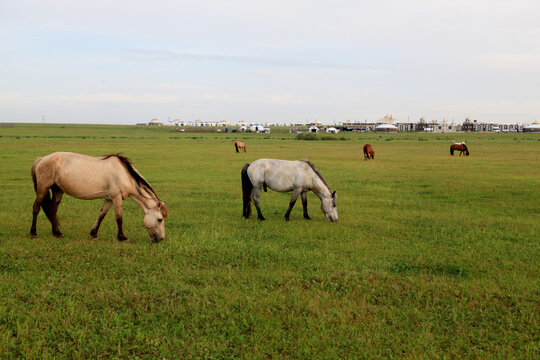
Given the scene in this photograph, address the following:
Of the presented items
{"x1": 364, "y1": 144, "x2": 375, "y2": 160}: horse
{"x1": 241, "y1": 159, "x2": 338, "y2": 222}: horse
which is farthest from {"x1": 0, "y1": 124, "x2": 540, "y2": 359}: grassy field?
{"x1": 364, "y1": 144, "x2": 375, "y2": 160}: horse

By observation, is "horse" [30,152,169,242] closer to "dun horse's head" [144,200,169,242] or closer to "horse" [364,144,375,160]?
"dun horse's head" [144,200,169,242]

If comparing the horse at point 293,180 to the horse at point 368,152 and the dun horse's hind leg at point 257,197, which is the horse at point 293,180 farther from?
the horse at point 368,152

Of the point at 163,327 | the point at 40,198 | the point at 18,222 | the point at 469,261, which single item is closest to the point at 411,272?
the point at 469,261

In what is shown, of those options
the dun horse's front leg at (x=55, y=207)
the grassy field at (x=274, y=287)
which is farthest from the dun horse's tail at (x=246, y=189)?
the dun horse's front leg at (x=55, y=207)

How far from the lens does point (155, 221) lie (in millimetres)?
9461

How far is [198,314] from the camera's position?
6.09 m

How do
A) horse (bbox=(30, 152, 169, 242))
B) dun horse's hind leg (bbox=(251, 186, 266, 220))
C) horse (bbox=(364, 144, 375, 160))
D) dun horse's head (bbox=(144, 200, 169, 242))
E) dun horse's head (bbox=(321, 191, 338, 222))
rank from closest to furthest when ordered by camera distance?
1. horse (bbox=(30, 152, 169, 242))
2. dun horse's head (bbox=(144, 200, 169, 242))
3. dun horse's head (bbox=(321, 191, 338, 222))
4. dun horse's hind leg (bbox=(251, 186, 266, 220))
5. horse (bbox=(364, 144, 375, 160))

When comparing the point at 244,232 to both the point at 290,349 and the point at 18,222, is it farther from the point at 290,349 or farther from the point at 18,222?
the point at 18,222

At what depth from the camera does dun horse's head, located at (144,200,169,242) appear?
31.0 feet

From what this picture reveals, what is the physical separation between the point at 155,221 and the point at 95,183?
1623 millimetres

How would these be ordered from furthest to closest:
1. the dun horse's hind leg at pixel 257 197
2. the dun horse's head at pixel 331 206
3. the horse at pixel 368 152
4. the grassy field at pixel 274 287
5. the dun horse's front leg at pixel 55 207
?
the horse at pixel 368 152, the dun horse's hind leg at pixel 257 197, the dun horse's head at pixel 331 206, the dun horse's front leg at pixel 55 207, the grassy field at pixel 274 287

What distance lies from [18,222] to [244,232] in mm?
6546

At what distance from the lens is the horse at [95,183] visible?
30.0 ft

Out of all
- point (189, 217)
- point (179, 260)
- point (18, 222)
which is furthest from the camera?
point (189, 217)
